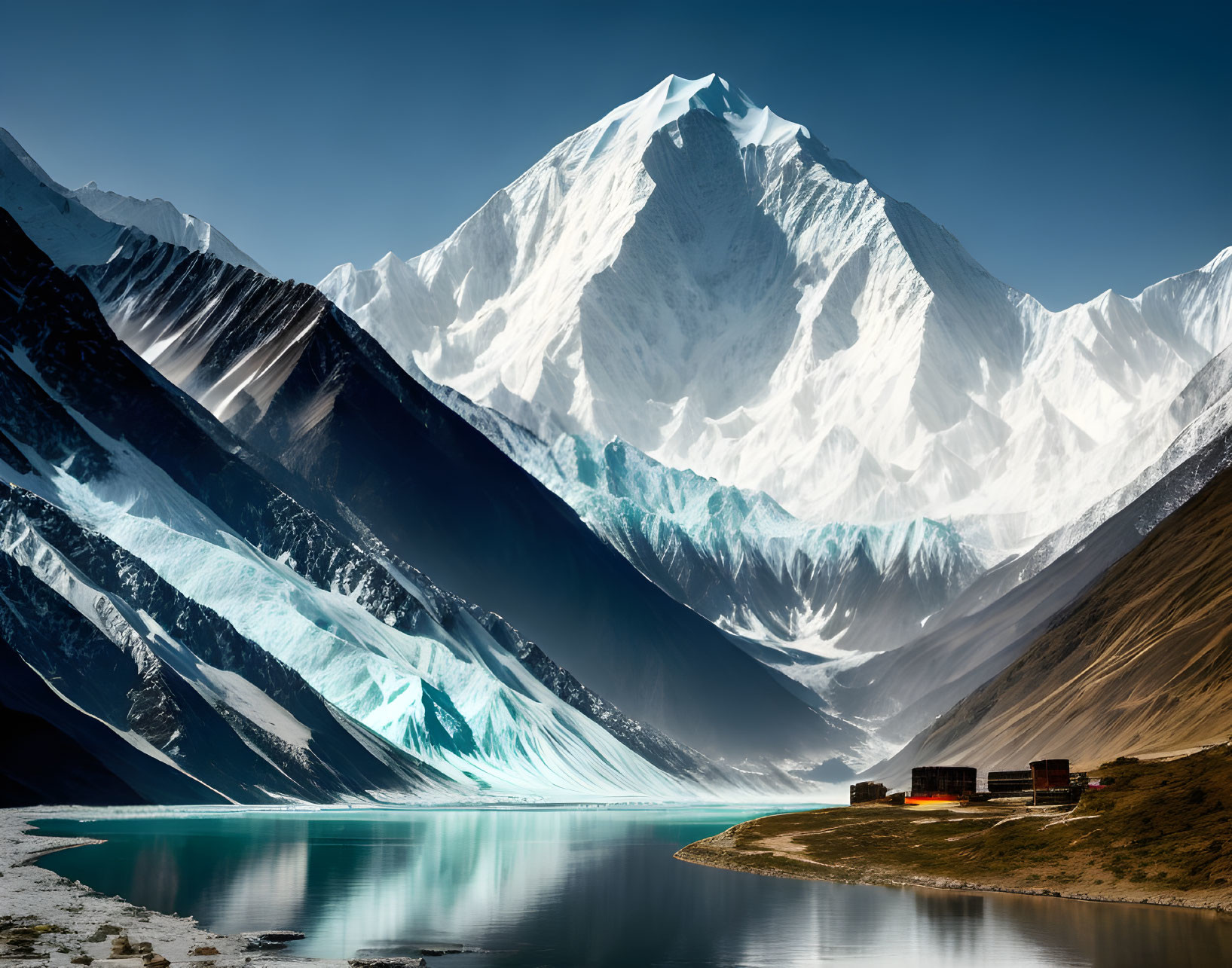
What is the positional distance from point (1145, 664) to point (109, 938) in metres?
121

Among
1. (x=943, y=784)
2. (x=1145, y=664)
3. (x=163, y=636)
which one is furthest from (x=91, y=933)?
(x=1145, y=664)

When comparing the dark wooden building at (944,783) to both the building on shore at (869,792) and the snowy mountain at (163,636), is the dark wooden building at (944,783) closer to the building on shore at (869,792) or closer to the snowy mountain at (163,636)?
the building on shore at (869,792)

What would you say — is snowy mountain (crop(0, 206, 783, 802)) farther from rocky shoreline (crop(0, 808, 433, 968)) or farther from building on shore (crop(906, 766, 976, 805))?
rocky shoreline (crop(0, 808, 433, 968))

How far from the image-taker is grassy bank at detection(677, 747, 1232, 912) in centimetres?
5203

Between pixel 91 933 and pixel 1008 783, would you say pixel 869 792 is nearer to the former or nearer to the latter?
pixel 1008 783

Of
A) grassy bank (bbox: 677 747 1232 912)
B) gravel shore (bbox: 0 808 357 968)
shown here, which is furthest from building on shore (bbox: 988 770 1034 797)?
gravel shore (bbox: 0 808 357 968)

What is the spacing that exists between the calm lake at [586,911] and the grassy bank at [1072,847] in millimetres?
1704

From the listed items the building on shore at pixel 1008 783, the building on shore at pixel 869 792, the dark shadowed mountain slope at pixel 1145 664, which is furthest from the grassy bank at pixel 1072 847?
the dark shadowed mountain slope at pixel 1145 664

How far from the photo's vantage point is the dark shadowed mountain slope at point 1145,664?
123 meters

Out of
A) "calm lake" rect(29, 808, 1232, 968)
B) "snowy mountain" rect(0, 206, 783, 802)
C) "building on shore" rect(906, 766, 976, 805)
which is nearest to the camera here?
"calm lake" rect(29, 808, 1232, 968)

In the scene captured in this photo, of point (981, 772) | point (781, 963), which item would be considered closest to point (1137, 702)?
point (981, 772)

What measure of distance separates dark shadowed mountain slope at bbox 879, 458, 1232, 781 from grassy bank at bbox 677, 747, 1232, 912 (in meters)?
32.8

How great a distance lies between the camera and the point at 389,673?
18875 cm

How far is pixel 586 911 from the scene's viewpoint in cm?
5312
